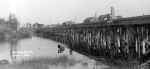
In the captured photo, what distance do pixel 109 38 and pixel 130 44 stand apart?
2.85 meters

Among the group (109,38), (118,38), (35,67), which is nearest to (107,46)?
(109,38)

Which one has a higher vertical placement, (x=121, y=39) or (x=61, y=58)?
(x=121, y=39)

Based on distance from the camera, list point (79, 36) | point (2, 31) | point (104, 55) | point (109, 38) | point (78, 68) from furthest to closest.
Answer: point (2, 31) → point (79, 36) → point (104, 55) → point (109, 38) → point (78, 68)

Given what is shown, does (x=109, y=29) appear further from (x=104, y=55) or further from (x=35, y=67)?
(x=35, y=67)

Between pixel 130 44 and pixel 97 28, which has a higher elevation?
pixel 97 28

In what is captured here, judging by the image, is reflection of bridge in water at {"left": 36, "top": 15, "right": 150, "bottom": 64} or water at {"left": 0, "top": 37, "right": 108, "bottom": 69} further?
water at {"left": 0, "top": 37, "right": 108, "bottom": 69}

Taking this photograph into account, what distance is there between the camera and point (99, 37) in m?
17.0

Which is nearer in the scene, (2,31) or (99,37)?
(99,37)

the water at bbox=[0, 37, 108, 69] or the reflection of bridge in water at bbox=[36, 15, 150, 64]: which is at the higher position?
the reflection of bridge in water at bbox=[36, 15, 150, 64]

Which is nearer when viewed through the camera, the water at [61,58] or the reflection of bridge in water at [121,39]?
the reflection of bridge in water at [121,39]

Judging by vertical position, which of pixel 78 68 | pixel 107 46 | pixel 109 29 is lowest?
pixel 78 68

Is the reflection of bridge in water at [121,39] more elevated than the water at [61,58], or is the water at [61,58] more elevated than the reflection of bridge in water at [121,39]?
the reflection of bridge in water at [121,39]

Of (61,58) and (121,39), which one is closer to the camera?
(121,39)

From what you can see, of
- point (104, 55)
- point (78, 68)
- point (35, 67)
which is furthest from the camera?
point (104, 55)
